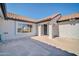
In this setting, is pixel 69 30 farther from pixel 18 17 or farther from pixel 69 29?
pixel 18 17

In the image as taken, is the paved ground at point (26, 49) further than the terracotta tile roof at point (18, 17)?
No

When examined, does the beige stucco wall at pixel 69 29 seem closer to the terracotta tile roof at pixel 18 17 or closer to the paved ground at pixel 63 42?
the paved ground at pixel 63 42

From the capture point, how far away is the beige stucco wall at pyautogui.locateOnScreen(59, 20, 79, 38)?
3.03m

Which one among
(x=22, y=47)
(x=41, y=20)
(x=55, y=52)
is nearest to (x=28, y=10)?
(x=41, y=20)

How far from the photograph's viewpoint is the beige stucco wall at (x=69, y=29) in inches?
119

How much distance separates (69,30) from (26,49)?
1332 mm

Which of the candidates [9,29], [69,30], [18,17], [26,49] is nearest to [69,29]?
[69,30]

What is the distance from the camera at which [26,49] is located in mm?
2982

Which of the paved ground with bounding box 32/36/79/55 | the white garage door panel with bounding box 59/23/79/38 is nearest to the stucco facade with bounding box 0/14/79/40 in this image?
the white garage door panel with bounding box 59/23/79/38

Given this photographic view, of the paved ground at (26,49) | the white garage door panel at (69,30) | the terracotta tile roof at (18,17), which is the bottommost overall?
the paved ground at (26,49)

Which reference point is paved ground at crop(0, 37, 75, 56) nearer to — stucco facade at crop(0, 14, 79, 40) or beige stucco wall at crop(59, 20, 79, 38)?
stucco facade at crop(0, 14, 79, 40)

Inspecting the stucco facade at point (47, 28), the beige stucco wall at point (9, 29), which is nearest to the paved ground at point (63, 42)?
the stucco facade at point (47, 28)

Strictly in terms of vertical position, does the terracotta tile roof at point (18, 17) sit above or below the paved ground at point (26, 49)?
above

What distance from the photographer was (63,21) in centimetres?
330
